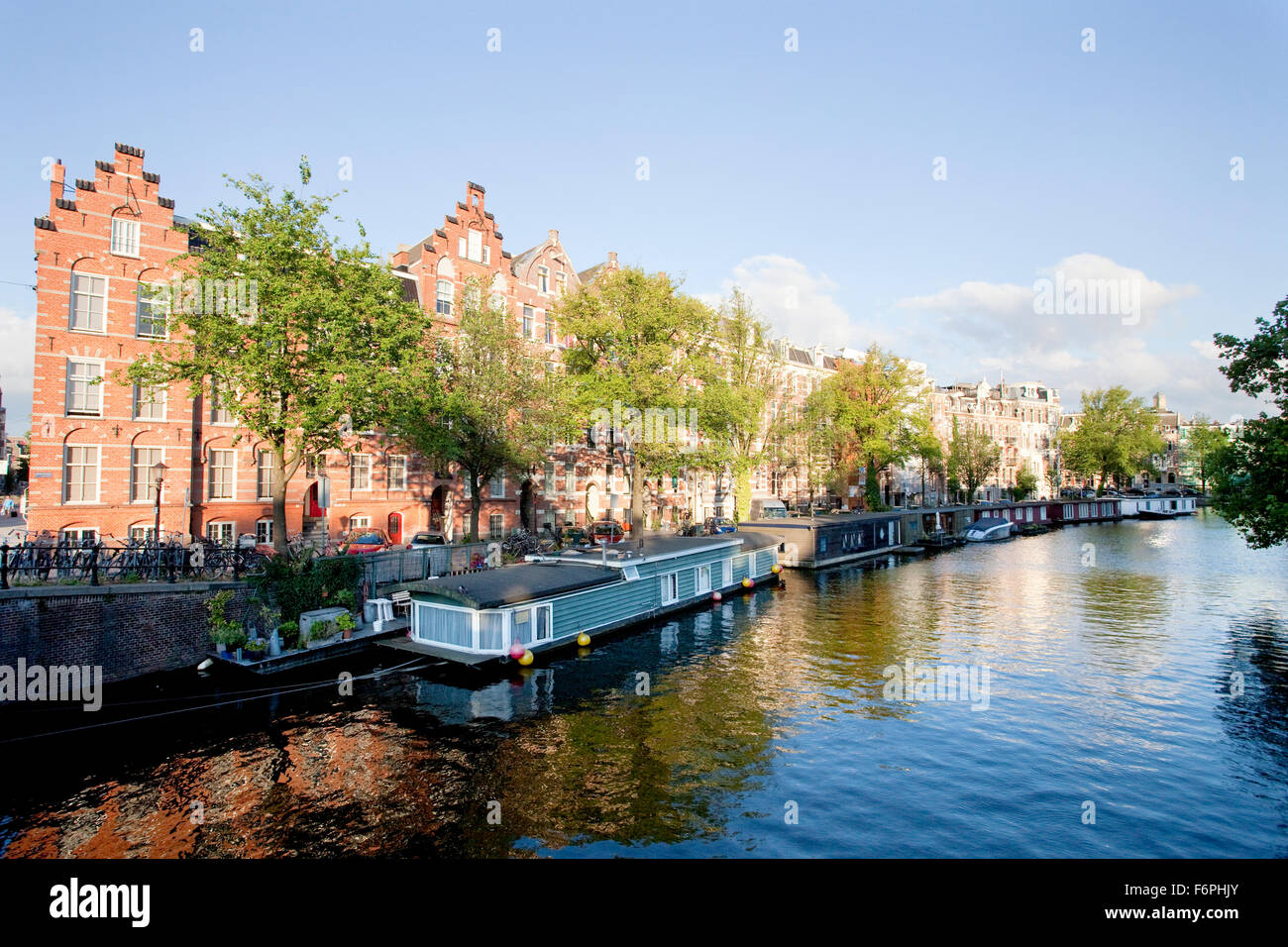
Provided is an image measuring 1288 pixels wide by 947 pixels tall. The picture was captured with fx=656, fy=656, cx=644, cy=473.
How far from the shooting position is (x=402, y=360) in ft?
96.8

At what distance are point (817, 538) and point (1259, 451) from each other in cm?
2991

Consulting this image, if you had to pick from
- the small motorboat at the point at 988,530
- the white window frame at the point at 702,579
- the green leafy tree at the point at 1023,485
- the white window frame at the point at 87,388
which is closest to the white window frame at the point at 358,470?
the white window frame at the point at 87,388

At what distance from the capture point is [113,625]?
21797 mm

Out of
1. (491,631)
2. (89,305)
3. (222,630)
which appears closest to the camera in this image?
(222,630)

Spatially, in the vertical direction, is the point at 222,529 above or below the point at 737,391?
below

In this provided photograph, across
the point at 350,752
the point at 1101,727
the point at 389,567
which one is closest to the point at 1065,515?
the point at 1101,727

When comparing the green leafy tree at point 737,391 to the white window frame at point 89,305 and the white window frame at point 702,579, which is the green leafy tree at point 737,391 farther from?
the white window frame at point 89,305

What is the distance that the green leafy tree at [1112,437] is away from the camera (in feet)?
382

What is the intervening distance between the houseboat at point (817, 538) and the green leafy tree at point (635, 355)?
10073 mm

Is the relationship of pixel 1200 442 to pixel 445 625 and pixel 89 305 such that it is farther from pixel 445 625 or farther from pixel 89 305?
pixel 89 305

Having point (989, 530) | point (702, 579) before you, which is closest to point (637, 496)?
point (702, 579)

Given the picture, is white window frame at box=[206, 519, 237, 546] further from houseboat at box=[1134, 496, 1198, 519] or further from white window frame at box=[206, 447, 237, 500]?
houseboat at box=[1134, 496, 1198, 519]

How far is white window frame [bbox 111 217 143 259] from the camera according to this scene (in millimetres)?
33344

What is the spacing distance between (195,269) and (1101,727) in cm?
3655
